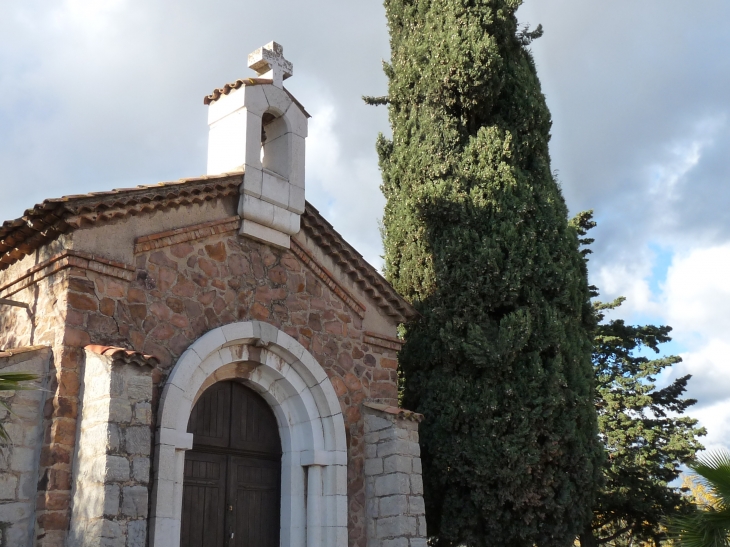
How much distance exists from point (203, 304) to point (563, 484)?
5.65 m

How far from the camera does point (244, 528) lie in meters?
8.99

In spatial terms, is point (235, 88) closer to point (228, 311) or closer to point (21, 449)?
point (228, 311)

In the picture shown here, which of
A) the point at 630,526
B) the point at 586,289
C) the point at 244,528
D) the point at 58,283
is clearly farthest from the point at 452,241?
the point at 630,526

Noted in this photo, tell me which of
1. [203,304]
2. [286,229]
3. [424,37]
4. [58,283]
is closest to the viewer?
[58,283]

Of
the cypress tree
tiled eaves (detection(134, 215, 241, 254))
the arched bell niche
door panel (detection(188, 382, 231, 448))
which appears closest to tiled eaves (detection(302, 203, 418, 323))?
the arched bell niche

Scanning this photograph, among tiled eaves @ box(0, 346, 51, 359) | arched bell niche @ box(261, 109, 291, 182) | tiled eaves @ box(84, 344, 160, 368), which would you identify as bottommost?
tiled eaves @ box(84, 344, 160, 368)

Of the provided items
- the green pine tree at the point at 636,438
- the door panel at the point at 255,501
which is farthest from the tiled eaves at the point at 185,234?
the green pine tree at the point at 636,438

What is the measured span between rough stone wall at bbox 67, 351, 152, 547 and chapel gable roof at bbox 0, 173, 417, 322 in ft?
4.77

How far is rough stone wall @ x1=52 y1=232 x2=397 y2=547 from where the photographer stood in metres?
7.94

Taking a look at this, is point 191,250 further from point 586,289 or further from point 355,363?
point 586,289

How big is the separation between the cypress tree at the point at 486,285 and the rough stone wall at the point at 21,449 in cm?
557

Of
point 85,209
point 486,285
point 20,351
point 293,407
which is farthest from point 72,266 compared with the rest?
point 486,285

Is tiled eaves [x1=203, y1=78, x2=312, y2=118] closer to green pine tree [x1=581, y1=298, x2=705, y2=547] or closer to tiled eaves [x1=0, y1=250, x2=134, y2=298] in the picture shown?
tiled eaves [x1=0, y1=250, x2=134, y2=298]

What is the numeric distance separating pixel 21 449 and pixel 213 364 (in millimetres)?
2277
